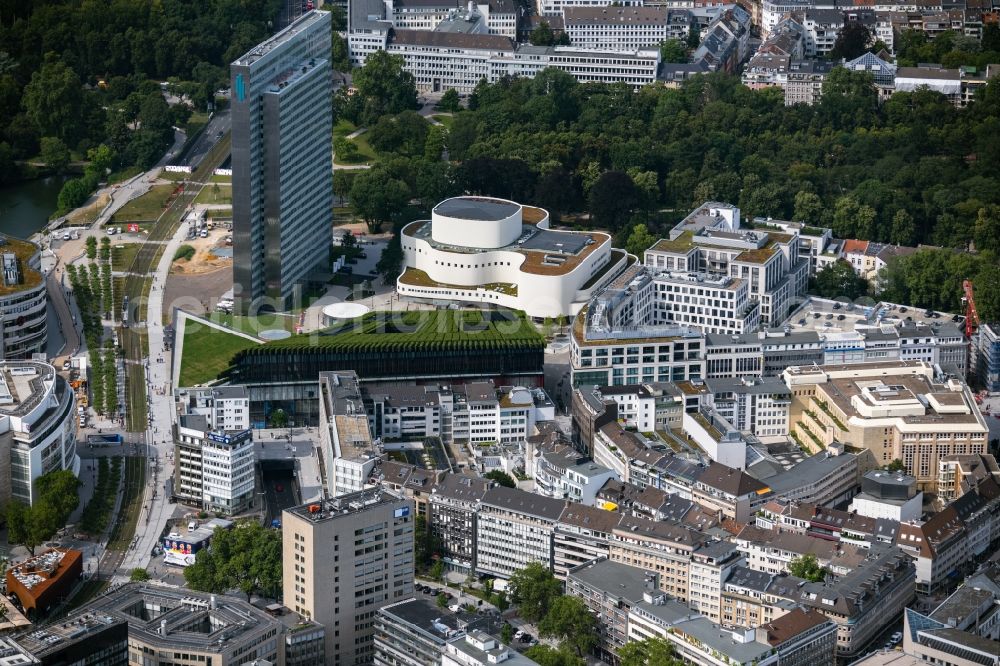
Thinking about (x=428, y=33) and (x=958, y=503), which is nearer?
(x=958, y=503)

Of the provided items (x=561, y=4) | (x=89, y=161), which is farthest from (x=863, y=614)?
(x=561, y=4)

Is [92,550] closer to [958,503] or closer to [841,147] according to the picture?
[958,503]

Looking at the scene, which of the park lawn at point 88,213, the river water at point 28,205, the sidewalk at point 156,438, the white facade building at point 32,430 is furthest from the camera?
the river water at point 28,205

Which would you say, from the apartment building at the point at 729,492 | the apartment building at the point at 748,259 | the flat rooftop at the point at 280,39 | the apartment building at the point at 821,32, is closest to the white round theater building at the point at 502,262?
the apartment building at the point at 748,259

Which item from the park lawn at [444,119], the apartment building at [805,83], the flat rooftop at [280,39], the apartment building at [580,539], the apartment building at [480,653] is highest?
the flat rooftop at [280,39]

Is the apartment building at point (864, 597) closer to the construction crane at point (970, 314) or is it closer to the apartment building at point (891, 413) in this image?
the apartment building at point (891, 413)

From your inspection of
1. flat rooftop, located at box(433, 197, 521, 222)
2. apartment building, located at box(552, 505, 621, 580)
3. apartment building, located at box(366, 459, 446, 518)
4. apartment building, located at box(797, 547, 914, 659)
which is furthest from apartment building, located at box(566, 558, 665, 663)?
flat rooftop, located at box(433, 197, 521, 222)

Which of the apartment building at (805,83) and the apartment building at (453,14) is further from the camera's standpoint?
the apartment building at (453,14)
